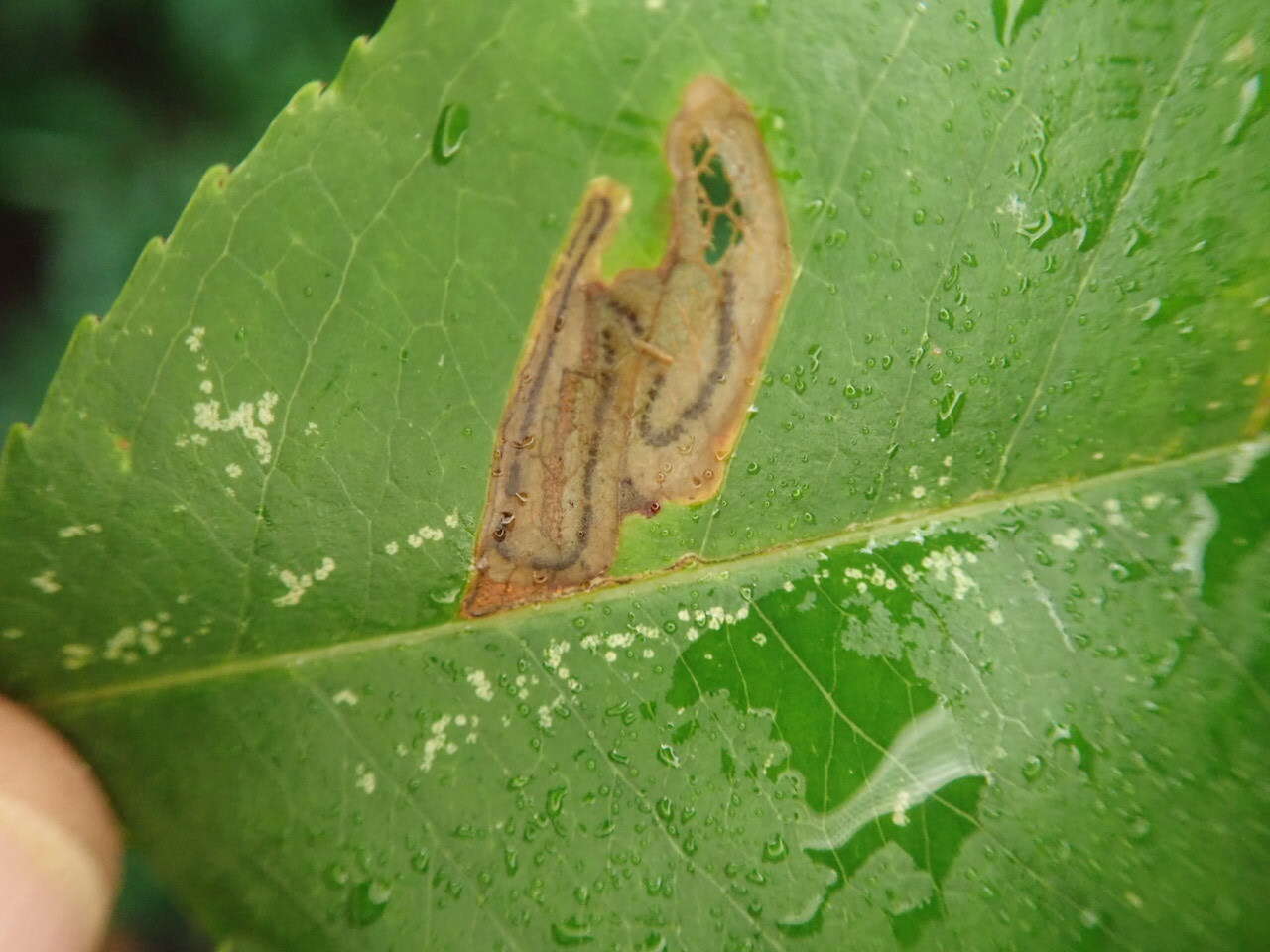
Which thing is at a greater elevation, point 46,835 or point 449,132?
point 449,132

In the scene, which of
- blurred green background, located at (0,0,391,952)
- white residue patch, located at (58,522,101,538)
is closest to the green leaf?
white residue patch, located at (58,522,101,538)

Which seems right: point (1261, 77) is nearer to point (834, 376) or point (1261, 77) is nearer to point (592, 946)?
point (834, 376)

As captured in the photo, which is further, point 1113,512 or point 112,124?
point 112,124

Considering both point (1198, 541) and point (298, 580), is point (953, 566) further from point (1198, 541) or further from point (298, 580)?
point (298, 580)

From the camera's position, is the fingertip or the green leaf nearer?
the green leaf

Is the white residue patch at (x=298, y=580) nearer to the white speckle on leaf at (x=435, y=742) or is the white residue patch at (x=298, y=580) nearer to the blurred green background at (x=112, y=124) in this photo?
the white speckle on leaf at (x=435, y=742)

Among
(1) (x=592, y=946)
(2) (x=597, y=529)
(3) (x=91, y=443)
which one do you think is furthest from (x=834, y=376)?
(3) (x=91, y=443)

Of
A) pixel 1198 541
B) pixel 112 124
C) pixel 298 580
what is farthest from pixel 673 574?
pixel 112 124

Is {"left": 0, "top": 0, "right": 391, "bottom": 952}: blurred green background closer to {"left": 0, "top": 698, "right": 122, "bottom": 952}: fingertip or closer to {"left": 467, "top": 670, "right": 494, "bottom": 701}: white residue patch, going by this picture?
{"left": 0, "top": 698, "right": 122, "bottom": 952}: fingertip
